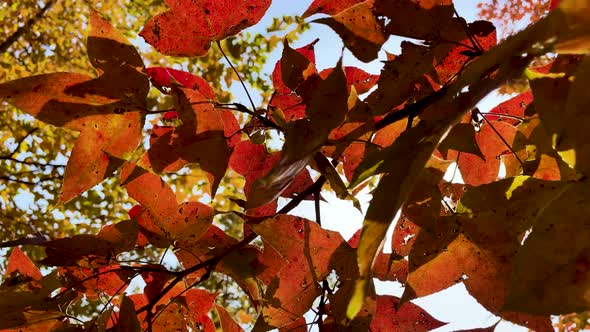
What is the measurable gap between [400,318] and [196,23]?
1.04 ft

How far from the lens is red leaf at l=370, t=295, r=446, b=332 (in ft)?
1.58

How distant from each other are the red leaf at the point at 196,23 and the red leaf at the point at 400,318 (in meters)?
0.28

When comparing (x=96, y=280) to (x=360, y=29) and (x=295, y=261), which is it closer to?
(x=295, y=261)

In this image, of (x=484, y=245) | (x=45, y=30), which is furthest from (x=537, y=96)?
(x=45, y=30)

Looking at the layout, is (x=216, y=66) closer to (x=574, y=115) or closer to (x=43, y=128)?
(x=43, y=128)

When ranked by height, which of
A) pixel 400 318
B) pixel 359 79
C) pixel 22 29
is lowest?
pixel 400 318

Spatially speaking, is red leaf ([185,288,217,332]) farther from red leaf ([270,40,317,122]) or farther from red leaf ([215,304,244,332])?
red leaf ([270,40,317,122])

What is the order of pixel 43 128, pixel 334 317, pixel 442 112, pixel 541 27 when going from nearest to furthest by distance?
1. pixel 541 27
2. pixel 442 112
3. pixel 334 317
4. pixel 43 128

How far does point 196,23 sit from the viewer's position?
0.50m

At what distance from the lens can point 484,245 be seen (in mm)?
397

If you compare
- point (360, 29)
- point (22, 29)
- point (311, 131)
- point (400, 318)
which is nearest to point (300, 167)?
point (311, 131)

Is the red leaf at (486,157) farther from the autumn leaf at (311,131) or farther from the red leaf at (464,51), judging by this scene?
the autumn leaf at (311,131)

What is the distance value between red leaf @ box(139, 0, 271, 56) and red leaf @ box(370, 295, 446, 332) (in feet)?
0.91

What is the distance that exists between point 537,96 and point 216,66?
2.92 metres
